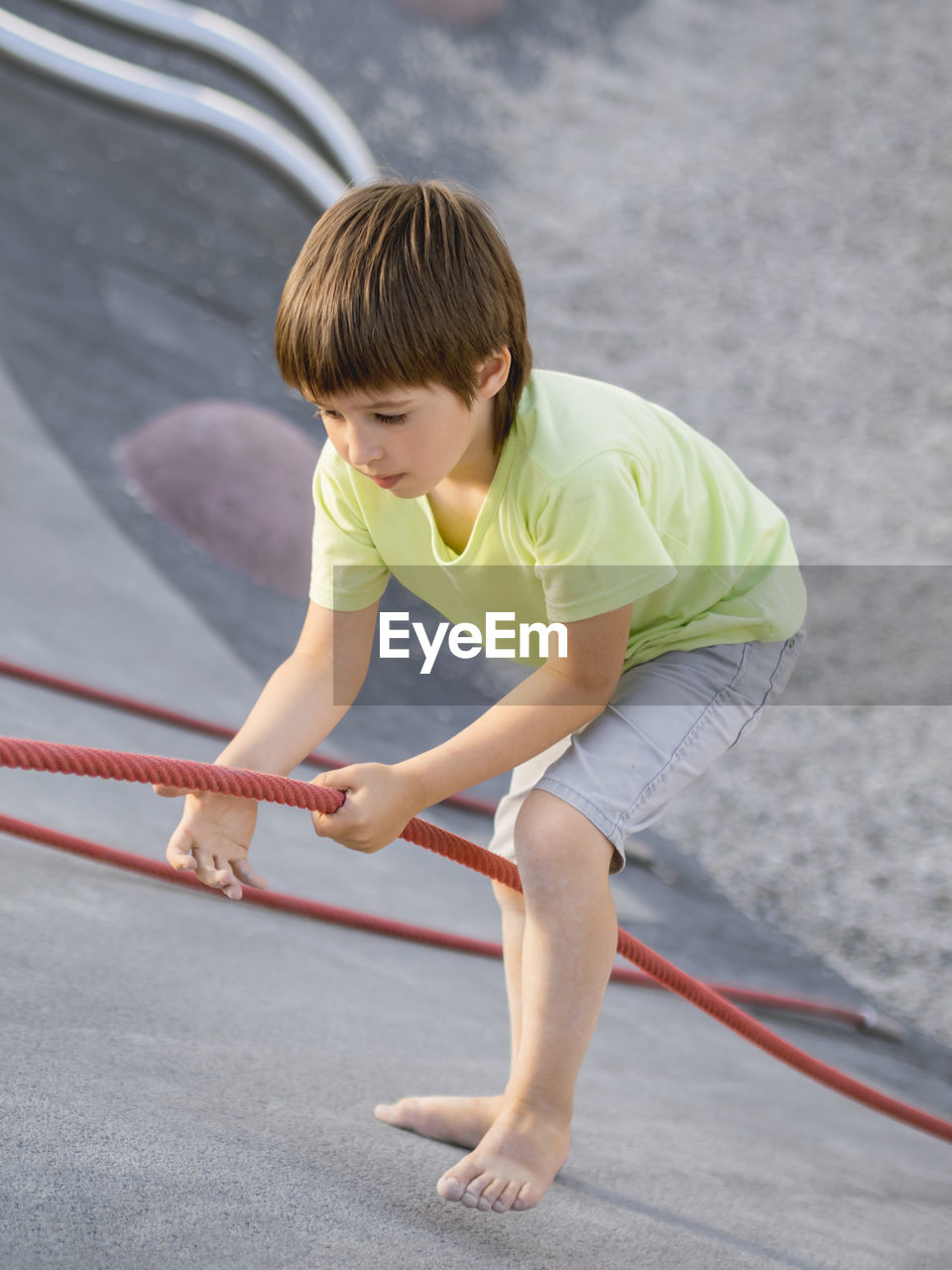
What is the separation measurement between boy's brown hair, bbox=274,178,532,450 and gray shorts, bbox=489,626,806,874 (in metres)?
0.36

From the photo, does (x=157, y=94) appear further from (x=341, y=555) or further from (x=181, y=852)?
(x=181, y=852)

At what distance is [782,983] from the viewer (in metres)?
2.64

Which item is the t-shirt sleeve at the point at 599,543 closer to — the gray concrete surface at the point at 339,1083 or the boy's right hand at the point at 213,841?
the boy's right hand at the point at 213,841

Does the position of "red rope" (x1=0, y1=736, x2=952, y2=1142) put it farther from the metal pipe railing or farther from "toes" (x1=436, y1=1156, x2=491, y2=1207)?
the metal pipe railing

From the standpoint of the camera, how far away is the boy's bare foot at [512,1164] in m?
Answer: 1.11

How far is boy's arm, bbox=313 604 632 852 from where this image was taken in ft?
3.62

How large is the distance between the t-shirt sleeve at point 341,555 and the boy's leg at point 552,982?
35cm

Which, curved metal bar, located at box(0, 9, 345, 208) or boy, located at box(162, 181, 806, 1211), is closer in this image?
boy, located at box(162, 181, 806, 1211)

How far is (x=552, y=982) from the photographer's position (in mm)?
1152

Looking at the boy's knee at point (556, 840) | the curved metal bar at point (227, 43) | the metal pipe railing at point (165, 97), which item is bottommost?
the boy's knee at point (556, 840)

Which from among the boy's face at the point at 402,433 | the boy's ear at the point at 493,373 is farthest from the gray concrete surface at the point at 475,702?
the boy's ear at the point at 493,373

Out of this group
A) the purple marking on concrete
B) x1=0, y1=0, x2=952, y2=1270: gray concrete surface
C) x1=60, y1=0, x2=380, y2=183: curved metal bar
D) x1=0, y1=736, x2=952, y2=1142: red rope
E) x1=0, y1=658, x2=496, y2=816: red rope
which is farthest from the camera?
x1=60, y1=0, x2=380, y2=183: curved metal bar

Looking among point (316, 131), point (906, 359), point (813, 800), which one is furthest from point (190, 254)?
point (813, 800)

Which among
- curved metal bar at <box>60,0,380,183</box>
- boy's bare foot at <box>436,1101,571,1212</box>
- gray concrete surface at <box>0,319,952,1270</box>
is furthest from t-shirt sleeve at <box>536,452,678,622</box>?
curved metal bar at <box>60,0,380,183</box>
